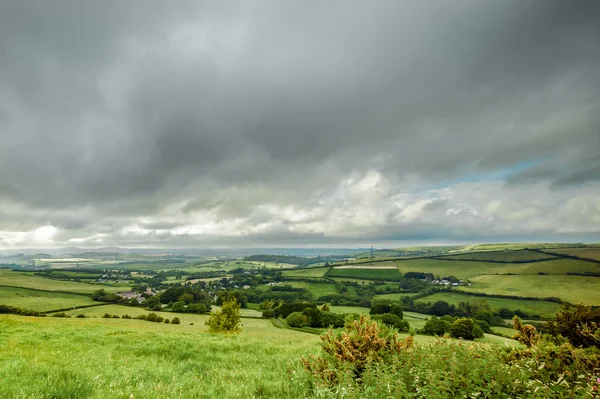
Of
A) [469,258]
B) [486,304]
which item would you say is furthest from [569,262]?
[486,304]

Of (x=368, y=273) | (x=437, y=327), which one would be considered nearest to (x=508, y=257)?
(x=368, y=273)

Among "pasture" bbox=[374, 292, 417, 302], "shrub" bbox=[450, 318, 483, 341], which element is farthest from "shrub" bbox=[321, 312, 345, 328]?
"pasture" bbox=[374, 292, 417, 302]

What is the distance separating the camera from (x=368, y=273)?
169 meters

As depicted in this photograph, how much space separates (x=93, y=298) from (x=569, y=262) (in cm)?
19493

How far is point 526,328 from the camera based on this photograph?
12.4 meters

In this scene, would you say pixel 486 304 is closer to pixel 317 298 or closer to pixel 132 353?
pixel 317 298

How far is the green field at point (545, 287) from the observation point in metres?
92.1

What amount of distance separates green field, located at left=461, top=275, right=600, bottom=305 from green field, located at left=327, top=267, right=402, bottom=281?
42611 mm

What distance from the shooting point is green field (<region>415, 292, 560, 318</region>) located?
282 feet

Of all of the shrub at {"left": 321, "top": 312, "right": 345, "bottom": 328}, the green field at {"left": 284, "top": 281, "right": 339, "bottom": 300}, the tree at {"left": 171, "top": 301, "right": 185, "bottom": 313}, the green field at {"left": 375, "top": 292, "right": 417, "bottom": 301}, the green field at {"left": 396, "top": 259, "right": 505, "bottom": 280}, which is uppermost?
the shrub at {"left": 321, "top": 312, "right": 345, "bottom": 328}

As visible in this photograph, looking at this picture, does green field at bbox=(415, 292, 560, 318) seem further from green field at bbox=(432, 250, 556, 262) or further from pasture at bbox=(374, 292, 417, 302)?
green field at bbox=(432, 250, 556, 262)

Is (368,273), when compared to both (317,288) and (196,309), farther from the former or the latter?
(196,309)

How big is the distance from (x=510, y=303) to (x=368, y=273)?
257ft

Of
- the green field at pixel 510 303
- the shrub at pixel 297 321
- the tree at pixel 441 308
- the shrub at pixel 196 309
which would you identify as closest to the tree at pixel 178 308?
the shrub at pixel 196 309
